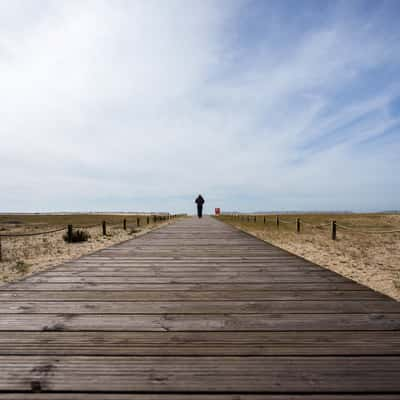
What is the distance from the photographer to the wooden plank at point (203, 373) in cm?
143

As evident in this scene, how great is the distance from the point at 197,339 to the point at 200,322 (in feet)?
1.03

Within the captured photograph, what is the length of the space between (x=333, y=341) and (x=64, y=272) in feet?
12.3

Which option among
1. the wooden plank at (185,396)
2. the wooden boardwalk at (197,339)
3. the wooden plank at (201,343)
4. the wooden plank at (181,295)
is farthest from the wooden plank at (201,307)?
the wooden plank at (185,396)

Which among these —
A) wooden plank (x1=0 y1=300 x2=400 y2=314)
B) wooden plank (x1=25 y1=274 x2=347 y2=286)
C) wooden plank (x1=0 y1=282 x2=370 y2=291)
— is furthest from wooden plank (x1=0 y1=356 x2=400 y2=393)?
wooden plank (x1=25 y1=274 x2=347 y2=286)

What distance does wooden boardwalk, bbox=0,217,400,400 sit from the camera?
4.71ft

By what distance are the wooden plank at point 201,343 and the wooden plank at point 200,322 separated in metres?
0.09

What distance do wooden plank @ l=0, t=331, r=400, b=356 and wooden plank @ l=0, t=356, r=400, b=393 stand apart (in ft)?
0.25

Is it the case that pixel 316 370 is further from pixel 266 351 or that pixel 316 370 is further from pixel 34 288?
pixel 34 288

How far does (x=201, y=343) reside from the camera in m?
1.88

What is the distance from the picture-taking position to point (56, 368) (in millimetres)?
1578

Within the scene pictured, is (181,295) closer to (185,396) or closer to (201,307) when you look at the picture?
(201,307)

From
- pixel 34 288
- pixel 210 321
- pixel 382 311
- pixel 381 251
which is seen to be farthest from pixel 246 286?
pixel 381 251

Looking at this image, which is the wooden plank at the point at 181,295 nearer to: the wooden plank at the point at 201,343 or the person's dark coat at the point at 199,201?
the wooden plank at the point at 201,343

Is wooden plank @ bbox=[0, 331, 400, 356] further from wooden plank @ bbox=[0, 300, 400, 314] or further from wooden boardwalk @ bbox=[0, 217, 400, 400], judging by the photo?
wooden plank @ bbox=[0, 300, 400, 314]
